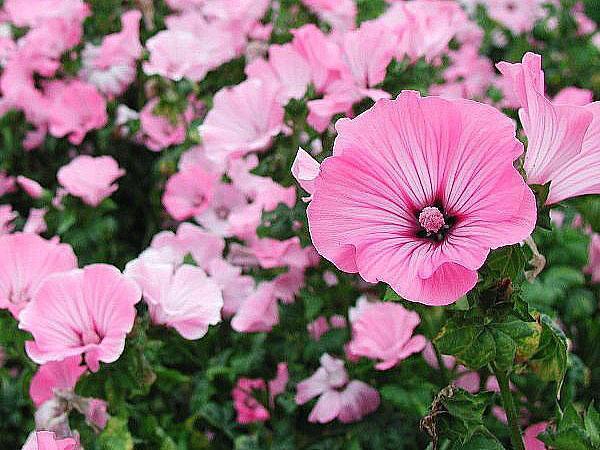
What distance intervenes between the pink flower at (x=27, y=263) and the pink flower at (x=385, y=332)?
42 cm

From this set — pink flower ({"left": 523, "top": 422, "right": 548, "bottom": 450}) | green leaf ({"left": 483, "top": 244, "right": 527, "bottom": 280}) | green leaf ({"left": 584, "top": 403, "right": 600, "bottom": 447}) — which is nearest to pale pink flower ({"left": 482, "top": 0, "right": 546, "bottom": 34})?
pink flower ({"left": 523, "top": 422, "right": 548, "bottom": 450})

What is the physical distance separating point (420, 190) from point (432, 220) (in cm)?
3

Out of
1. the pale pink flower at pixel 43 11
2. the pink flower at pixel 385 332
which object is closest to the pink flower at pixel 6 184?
the pale pink flower at pixel 43 11

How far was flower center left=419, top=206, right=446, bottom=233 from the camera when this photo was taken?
29.5 inches

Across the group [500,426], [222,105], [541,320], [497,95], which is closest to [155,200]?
[222,105]

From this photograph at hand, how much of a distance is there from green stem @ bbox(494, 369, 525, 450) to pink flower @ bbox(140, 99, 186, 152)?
1109mm

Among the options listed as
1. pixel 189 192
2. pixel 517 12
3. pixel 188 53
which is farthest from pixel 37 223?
pixel 517 12

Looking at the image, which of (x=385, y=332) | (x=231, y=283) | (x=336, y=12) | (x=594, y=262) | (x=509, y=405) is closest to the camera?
(x=509, y=405)

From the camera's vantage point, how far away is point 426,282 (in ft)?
2.28

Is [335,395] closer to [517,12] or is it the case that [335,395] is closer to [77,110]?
[77,110]

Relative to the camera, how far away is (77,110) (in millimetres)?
1871

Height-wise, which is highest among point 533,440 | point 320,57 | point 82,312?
point 320,57

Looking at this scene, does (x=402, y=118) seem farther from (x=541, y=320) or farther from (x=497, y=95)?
(x=497, y=95)

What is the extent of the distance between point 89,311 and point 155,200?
0.93m
